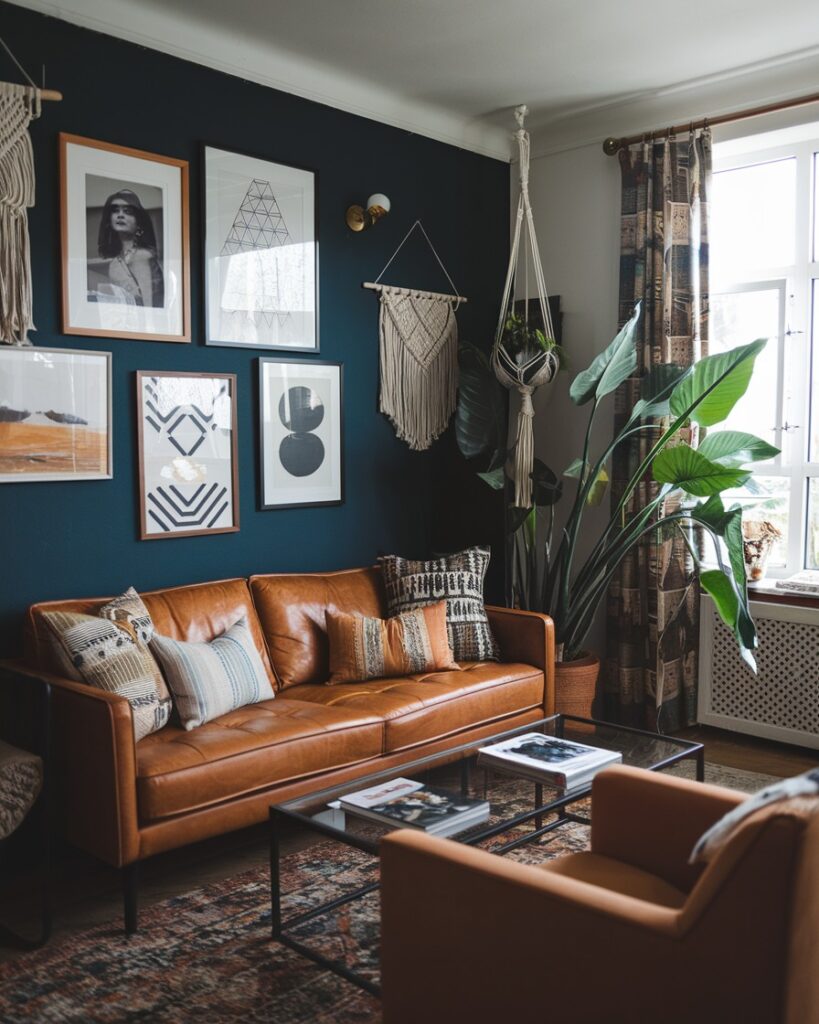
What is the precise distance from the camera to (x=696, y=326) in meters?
4.20

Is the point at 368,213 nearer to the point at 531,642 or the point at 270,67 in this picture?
the point at 270,67

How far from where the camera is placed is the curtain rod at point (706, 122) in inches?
153

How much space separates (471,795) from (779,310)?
9.22 feet

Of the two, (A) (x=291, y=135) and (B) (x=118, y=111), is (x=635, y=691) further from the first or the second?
(B) (x=118, y=111)

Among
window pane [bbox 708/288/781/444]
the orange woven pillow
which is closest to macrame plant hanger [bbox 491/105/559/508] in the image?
window pane [bbox 708/288/781/444]

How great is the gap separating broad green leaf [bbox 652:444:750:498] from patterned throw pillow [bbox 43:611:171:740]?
2.02m

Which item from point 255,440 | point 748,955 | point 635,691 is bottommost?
point 635,691

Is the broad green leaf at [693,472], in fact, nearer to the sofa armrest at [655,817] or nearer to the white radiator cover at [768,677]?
the white radiator cover at [768,677]

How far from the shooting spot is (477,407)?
4.38 metres

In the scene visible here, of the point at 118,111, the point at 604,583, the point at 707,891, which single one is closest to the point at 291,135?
the point at 118,111

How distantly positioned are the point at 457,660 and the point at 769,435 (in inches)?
68.7

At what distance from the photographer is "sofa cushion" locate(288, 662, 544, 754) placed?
3.27 m

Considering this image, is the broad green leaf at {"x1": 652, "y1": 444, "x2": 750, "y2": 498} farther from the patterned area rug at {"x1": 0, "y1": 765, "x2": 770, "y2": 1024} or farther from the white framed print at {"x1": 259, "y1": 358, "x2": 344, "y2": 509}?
the patterned area rug at {"x1": 0, "y1": 765, "x2": 770, "y2": 1024}

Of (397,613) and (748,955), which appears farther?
(397,613)
